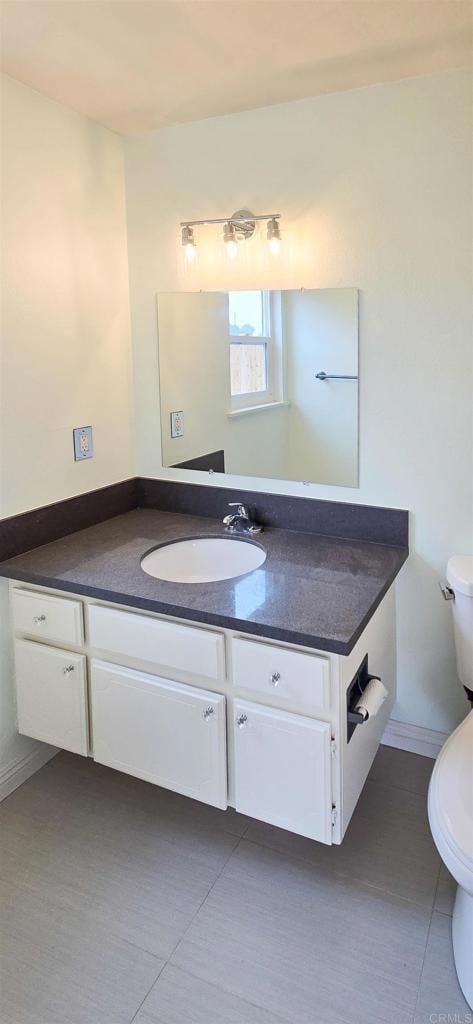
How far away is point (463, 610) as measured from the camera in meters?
1.77

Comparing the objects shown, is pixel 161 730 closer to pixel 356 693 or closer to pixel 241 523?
pixel 356 693

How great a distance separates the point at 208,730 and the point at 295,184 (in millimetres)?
1573

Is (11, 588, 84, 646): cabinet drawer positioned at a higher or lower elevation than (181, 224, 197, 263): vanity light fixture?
lower

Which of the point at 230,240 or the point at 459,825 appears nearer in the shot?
the point at 459,825

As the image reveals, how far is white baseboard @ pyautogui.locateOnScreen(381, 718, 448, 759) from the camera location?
6.89 feet

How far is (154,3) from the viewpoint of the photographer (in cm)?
139

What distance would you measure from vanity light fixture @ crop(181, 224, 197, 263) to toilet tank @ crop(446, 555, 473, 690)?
128 centimetres

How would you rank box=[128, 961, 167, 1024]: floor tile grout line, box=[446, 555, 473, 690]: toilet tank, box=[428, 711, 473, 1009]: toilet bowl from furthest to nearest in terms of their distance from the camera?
box=[446, 555, 473, 690]: toilet tank < box=[128, 961, 167, 1024]: floor tile grout line < box=[428, 711, 473, 1009]: toilet bowl

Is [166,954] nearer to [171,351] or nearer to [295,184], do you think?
[171,351]

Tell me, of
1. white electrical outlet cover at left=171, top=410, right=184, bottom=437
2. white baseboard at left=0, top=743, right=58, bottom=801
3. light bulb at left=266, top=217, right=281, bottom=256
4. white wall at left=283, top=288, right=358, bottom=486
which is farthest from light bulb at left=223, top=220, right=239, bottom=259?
white baseboard at left=0, top=743, right=58, bottom=801

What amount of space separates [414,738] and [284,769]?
2.53 ft

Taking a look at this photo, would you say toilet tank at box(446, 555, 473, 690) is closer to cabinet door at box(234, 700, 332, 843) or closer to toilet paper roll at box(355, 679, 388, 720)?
toilet paper roll at box(355, 679, 388, 720)

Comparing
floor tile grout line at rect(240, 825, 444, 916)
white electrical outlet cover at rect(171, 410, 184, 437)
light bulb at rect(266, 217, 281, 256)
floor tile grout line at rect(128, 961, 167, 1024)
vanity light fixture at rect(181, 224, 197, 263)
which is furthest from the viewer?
white electrical outlet cover at rect(171, 410, 184, 437)

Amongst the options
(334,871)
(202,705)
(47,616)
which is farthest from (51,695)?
(334,871)
